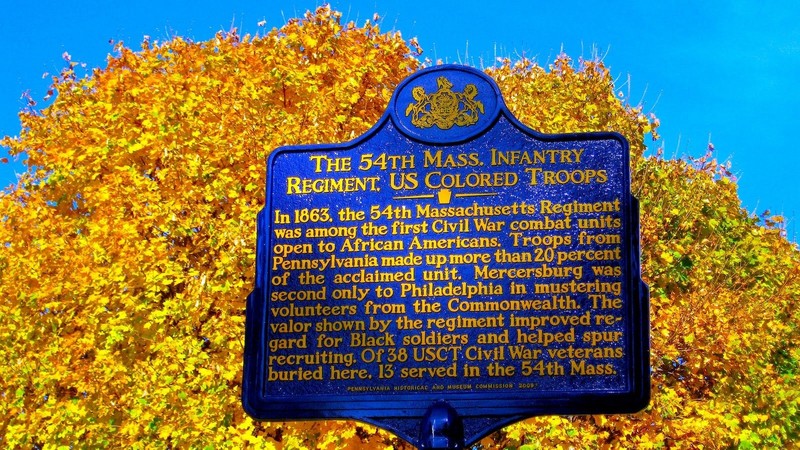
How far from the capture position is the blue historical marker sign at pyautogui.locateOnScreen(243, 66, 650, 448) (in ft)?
24.2

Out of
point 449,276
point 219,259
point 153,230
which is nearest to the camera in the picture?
point 449,276

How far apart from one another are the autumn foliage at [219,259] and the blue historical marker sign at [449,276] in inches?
256

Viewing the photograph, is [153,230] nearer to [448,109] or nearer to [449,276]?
[448,109]

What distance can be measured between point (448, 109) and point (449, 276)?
163cm

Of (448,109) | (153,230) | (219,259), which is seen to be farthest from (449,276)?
(153,230)

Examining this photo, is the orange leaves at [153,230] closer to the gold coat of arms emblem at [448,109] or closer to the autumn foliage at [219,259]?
the autumn foliage at [219,259]

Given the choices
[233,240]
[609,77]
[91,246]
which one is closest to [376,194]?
[233,240]

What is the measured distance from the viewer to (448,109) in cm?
823

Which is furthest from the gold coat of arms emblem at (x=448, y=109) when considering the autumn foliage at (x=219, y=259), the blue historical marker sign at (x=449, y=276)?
the autumn foliage at (x=219, y=259)

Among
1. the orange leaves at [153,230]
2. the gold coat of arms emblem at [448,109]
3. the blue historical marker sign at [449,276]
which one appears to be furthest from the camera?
the orange leaves at [153,230]

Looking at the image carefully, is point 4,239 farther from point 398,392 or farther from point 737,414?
point 737,414

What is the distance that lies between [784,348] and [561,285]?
50.5 feet

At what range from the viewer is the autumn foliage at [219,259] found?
49.8 feet

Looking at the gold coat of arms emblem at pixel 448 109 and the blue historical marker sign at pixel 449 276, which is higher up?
the gold coat of arms emblem at pixel 448 109
